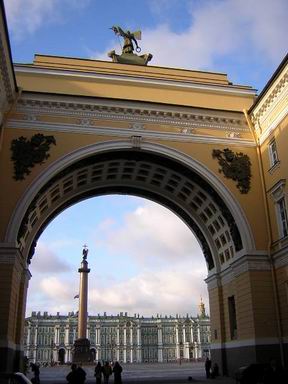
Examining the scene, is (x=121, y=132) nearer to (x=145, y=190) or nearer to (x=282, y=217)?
(x=145, y=190)

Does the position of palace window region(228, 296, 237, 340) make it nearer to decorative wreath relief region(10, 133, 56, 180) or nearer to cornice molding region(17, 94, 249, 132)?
cornice molding region(17, 94, 249, 132)

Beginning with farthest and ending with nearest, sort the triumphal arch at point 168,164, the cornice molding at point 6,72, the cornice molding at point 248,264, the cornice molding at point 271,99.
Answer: the cornice molding at point 248,264
the cornice molding at point 271,99
the triumphal arch at point 168,164
the cornice molding at point 6,72

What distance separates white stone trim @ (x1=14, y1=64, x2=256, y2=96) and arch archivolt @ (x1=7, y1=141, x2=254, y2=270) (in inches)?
174

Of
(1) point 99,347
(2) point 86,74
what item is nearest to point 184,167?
(2) point 86,74

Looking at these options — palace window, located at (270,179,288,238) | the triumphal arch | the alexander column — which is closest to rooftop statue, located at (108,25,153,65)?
the triumphal arch

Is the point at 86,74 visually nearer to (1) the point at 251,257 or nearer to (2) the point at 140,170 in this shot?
(2) the point at 140,170

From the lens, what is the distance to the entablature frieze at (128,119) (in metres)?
24.3

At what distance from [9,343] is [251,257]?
12114mm

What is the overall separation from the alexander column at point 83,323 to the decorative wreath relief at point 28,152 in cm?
3417

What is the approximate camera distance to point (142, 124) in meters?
25.3

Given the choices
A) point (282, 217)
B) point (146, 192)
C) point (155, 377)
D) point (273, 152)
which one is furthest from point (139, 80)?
point (155, 377)

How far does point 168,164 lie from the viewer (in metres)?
25.8

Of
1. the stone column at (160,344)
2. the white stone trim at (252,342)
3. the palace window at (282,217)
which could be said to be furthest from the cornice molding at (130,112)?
the stone column at (160,344)

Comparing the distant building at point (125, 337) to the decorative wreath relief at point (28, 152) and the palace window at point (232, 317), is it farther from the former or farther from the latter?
the decorative wreath relief at point (28, 152)
